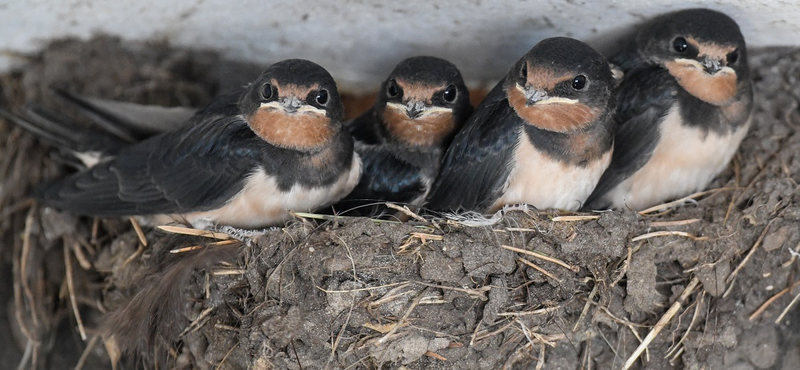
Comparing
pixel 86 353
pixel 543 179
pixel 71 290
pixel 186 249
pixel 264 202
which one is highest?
pixel 543 179

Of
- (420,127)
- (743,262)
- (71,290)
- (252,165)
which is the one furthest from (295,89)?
(743,262)

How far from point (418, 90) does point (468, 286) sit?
0.89 meters

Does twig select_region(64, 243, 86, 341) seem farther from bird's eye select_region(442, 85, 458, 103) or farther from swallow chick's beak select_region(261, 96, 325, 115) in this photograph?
bird's eye select_region(442, 85, 458, 103)

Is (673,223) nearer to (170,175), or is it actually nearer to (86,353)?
(170,175)

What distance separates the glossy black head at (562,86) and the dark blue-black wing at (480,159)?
0.34ft

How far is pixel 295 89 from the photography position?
330 cm

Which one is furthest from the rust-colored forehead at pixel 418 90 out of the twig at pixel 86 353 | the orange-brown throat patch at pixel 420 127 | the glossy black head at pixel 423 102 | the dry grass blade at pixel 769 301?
the twig at pixel 86 353

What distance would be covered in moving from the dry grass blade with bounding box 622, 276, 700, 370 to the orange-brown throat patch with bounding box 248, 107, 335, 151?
1418 millimetres

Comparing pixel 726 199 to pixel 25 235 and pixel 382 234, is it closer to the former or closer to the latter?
pixel 382 234

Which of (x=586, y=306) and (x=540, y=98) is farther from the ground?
(x=540, y=98)

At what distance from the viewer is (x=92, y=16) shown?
4.08 meters

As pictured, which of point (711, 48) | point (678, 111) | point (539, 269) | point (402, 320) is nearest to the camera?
point (402, 320)

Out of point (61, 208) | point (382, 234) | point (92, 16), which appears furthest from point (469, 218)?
point (92, 16)

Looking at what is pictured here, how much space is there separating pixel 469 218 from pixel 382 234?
0.35 metres
